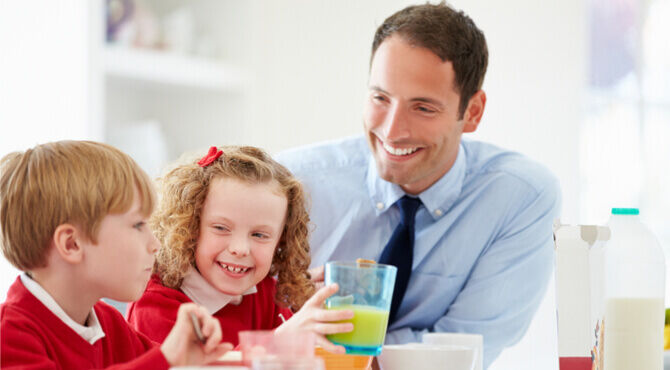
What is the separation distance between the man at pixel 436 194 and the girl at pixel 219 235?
0.57 metres

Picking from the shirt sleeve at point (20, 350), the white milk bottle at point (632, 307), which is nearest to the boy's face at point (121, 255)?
the shirt sleeve at point (20, 350)

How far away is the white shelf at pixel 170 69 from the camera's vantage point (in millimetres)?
2916

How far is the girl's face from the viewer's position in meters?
1.51

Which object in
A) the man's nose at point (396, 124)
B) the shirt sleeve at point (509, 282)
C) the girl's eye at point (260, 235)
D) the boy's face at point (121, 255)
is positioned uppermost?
the man's nose at point (396, 124)

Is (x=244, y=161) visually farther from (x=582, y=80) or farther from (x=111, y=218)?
(x=582, y=80)

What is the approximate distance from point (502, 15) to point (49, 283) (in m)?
3.04

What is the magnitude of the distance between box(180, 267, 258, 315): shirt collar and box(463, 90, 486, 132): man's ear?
1.01 meters

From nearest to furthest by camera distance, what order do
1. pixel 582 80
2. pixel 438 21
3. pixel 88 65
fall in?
pixel 438 21 < pixel 88 65 < pixel 582 80

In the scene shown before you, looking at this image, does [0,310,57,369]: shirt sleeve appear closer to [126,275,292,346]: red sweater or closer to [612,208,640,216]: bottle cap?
[126,275,292,346]: red sweater

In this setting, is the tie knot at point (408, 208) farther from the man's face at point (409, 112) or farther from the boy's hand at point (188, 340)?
the boy's hand at point (188, 340)

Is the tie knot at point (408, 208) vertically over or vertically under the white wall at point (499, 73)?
under

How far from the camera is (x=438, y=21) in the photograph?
6.98ft

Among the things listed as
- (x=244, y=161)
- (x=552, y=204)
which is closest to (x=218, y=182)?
(x=244, y=161)

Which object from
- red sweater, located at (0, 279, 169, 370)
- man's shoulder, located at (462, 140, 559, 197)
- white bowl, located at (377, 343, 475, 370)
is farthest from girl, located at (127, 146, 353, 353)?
man's shoulder, located at (462, 140, 559, 197)
